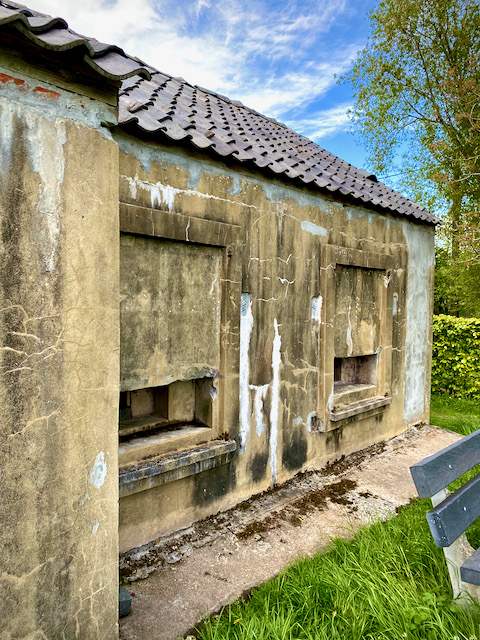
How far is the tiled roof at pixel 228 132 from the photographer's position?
121 inches

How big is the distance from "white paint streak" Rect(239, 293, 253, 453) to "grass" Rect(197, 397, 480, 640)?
1.11 m

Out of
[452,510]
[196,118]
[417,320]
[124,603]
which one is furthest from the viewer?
[417,320]

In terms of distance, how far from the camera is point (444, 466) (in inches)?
91.5

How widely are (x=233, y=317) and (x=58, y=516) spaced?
6.87 feet

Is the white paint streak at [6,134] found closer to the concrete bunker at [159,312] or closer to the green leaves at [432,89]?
the concrete bunker at [159,312]

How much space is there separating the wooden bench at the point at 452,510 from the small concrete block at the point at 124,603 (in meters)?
1.68

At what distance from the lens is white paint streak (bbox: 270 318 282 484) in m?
3.97

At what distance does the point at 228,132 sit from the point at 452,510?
362 centimetres

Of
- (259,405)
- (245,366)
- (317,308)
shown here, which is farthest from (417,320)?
(245,366)

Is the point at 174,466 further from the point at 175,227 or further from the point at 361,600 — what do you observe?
the point at 175,227

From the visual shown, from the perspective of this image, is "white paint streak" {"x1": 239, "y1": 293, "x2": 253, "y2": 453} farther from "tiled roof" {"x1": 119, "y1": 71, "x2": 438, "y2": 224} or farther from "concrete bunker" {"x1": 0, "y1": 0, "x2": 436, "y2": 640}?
"tiled roof" {"x1": 119, "y1": 71, "x2": 438, "y2": 224}

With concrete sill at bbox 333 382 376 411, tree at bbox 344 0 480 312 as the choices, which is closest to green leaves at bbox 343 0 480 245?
tree at bbox 344 0 480 312

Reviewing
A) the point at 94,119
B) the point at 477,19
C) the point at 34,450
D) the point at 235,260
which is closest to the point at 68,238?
the point at 94,119

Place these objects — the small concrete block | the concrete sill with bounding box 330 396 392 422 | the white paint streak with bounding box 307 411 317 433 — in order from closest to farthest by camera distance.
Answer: the small concrete block
the white paint streak with bounding box 307 411 317 433
the concrete sill with bounding box 330 396 392 422
